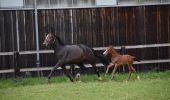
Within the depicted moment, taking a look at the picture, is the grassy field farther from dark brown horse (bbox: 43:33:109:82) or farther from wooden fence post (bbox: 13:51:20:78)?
wooden fence post (bbox: 13:51:20:78)

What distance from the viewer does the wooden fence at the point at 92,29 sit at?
22.5 meters

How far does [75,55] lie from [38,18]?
3.85 meters

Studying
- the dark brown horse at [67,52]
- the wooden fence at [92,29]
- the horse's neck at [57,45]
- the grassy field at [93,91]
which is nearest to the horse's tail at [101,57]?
the dark brown horse at [67,52]

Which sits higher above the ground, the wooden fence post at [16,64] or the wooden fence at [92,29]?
the wooden fence at [92,29]

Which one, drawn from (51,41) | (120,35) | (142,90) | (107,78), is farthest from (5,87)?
(120,35)

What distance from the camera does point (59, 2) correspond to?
23.0 metres

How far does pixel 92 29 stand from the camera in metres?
23.2

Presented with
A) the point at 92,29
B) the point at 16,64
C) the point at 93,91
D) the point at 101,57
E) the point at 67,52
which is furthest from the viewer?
the point at 92,29

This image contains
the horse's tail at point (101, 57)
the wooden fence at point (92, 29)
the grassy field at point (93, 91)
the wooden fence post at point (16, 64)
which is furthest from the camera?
the wooden fence at point (92, 29)

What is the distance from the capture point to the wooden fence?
22.5 meters

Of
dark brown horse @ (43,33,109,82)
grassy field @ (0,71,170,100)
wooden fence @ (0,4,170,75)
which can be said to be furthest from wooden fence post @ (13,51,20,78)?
dark brown horse @ (43,33,109,82)

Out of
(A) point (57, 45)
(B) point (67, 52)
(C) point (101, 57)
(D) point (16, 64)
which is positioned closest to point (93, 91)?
(B) point (67, 52)

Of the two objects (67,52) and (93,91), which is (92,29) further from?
(93,91)

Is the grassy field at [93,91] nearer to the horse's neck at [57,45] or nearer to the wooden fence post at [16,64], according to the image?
the horse's neck at [57,45]
